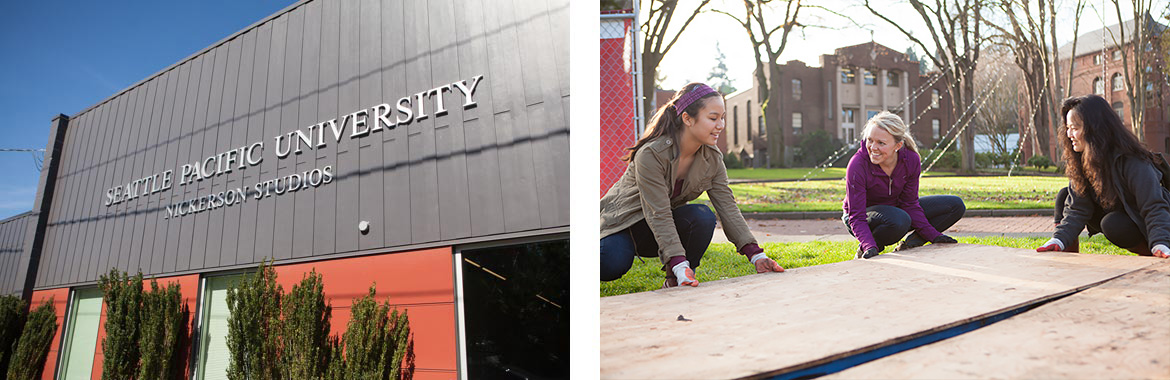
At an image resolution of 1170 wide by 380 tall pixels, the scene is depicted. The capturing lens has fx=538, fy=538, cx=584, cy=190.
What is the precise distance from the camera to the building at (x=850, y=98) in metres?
1.39

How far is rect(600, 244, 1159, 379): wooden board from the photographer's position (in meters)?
0.72

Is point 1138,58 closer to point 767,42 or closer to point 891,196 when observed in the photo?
point 891,196

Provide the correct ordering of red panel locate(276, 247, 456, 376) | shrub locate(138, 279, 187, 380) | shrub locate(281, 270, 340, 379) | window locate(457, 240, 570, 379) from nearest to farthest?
window locate(457, 240, 570, 379) < red panel locate(276, 247, 456, 376) < shrub locate(281, 270, 340, 379) < shrub locate(138, 279, 187, 380)

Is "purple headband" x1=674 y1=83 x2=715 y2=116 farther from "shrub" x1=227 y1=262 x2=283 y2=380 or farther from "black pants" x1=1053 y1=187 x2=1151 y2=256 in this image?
"shrub" x1=227 y1=262 x2=283 y2=380

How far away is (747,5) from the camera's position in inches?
56.0

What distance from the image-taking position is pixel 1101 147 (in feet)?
3.87

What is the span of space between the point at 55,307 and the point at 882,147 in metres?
5.32

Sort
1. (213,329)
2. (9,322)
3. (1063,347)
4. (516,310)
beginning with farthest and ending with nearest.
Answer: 1. (9,322)
2. (213,329)
3. (516,310)
4. (1063,347)

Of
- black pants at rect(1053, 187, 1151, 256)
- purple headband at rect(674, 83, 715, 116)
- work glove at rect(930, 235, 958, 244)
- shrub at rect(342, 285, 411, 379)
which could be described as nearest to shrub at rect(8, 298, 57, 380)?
shrub at rect(342, 285, 411, 379)

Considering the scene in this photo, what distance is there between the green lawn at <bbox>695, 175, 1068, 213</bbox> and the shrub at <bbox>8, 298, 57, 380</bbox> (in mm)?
4756

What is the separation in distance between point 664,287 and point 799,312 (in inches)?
14.4

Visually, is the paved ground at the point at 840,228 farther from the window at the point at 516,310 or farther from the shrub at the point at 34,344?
the shrub at the point at 34,344

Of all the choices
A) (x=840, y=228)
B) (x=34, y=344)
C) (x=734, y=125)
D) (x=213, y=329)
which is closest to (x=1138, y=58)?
(x=840, y=228)

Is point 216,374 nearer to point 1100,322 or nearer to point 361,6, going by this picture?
point 361,6
